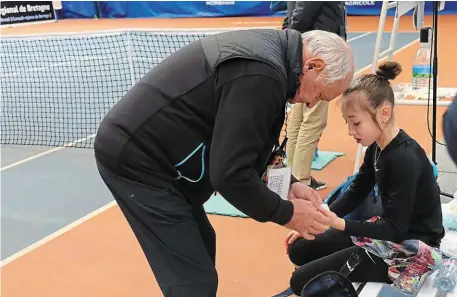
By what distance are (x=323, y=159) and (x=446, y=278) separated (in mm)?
2343

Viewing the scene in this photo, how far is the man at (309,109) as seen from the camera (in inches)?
144

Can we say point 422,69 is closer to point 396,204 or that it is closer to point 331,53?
point 396,204

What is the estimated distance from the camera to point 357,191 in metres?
2.39

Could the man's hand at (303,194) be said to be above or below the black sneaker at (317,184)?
above

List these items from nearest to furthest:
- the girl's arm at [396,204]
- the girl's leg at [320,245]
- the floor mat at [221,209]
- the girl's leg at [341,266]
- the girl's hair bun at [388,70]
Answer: the girl's arm at [396,204]
the girl's hair bun at [388,70]
the girl's leg at [341,266]
the girl's leg at [320,245]
the floor mat at [221,209]

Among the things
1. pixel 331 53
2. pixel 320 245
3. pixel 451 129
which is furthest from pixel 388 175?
pixel 451 129

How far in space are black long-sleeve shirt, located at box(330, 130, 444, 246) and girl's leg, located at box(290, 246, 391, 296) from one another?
0.20m

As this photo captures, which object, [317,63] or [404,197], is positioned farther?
[404,197]

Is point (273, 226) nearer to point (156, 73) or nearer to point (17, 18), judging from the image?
point (156, 73)

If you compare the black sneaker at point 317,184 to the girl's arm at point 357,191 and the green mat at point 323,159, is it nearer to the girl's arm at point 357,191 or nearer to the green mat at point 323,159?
the green mat at point 323,159

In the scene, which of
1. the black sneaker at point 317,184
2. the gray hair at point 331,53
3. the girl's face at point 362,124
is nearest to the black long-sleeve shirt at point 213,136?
the gray hair at point 331,53

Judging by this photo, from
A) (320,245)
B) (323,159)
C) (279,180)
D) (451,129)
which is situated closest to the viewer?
(451,129)

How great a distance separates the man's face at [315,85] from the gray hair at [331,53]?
0.05 feet

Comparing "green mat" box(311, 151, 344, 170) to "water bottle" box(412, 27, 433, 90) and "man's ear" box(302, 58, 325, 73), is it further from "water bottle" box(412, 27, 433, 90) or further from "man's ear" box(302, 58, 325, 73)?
"man's ear" box(302, 58, 325, 73)
